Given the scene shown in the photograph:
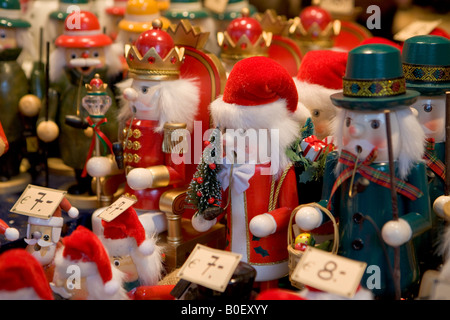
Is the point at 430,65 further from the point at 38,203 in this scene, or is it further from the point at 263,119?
the point at 38,203

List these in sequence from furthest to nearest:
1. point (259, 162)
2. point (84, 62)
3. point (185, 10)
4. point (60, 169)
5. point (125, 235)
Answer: point (185, 10), point (60, 169), point (84, 62), point (259, 162), point (125, 235)

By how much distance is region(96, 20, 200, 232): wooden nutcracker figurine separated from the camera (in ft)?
8.26

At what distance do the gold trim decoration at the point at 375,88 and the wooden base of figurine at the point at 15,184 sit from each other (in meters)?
1.90

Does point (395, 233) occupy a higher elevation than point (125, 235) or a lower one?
higher

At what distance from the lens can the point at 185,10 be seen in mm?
3549

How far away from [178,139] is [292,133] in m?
0.50

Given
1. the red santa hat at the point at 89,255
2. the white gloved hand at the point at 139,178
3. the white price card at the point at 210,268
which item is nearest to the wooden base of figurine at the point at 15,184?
the white gloved hand at the point at 139,178

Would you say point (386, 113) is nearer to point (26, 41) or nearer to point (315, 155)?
point (315, 155)

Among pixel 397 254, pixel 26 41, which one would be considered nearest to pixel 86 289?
pixel 397 254

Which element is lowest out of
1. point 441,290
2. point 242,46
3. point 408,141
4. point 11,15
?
point 441,290

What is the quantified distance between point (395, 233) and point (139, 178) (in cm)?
105

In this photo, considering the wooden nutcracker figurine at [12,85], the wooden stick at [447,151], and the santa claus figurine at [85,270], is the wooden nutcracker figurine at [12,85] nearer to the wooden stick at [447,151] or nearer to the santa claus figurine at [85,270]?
the santa claus figurine at [85,270]

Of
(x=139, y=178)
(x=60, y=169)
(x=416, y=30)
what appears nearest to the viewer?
(x=139, y=178)

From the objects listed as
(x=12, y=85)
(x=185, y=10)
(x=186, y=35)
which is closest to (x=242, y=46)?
(x=186, y=35)
